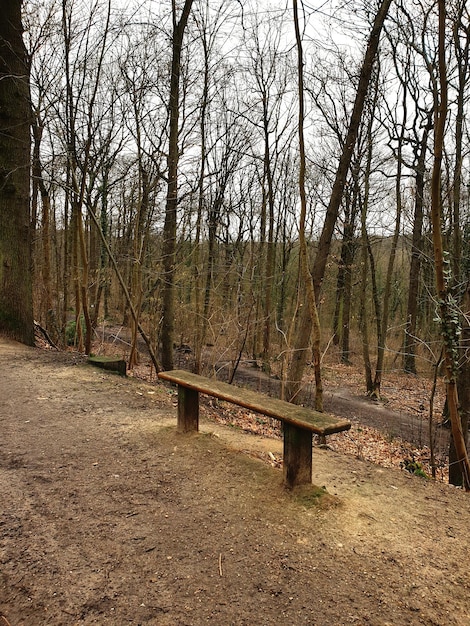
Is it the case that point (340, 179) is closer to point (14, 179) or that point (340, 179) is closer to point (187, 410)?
point (187, 410)

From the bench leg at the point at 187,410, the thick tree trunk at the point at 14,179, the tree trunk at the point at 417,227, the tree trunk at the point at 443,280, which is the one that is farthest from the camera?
the tree trunk at the point at 417,227

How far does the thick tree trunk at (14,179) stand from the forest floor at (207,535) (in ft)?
15.5

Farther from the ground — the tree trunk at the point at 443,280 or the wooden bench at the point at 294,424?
the tree trunk at the point at 443,280

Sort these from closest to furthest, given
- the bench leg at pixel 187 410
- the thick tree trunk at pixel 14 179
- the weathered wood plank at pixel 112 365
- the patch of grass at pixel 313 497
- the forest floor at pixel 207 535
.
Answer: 1. the forest floor at pixel 207 535
2. the patch of grass at pixel 313 497
3. the bench leg at pixel 187 410
4. the weathered wood plank at pixel 112 365
5. the thick tree trunk at pixel 14 179

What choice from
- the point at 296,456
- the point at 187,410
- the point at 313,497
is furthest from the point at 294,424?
the point at 187,410

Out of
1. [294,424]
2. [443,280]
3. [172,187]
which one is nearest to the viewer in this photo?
[294,424]

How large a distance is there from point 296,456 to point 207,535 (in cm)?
79

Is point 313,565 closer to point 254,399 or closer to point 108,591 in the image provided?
point 108,591

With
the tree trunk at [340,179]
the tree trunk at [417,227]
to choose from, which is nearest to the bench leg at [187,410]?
the tree trunk at [340,179]

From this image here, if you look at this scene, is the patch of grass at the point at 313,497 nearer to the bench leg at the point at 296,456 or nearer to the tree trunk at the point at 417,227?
the bench leg at the point at 296,456

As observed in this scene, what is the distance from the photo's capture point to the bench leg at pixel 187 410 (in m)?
4.00

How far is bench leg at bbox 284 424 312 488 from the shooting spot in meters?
3.01

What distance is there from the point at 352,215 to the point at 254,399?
1416 cm

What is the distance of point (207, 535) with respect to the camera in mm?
2588
